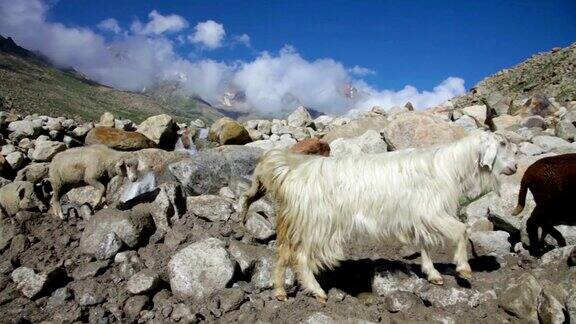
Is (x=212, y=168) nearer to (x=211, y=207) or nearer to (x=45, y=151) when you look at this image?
(x=211, y=207)

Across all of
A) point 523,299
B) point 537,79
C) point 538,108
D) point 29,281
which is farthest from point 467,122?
point 537,79

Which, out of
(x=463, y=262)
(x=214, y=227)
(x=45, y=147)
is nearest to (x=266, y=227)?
(x=214, y=227)

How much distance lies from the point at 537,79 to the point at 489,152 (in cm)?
3739

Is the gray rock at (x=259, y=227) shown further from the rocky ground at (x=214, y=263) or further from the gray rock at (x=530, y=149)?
the gray rock at (x=530, y=149)

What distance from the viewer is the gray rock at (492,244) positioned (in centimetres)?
713

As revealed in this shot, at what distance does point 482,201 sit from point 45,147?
10.5 meters

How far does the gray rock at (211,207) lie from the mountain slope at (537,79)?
2430 centimetres

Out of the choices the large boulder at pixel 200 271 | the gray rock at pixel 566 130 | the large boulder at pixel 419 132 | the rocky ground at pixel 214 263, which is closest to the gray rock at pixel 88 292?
the rocky ground at pixel 214 263

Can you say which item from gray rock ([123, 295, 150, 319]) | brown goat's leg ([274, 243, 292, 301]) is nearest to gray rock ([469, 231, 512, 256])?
brown goat's leg ([274, 243, 292, 301])

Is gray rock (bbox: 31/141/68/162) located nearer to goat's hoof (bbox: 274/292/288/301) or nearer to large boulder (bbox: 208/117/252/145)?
large boulder (bbox: 208/117/252/145)

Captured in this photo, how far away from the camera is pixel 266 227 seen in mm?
7730

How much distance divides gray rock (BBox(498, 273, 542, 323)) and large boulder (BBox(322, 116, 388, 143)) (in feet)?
28.8

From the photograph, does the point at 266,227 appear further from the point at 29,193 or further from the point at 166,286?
the point at 29,193

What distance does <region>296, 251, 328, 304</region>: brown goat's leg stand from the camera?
5883 millimetres
